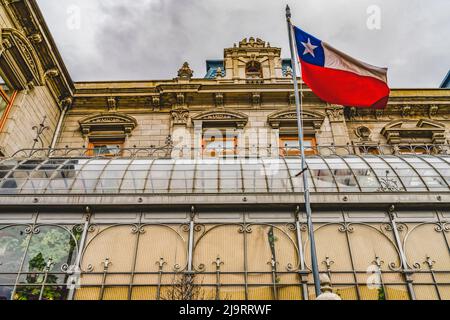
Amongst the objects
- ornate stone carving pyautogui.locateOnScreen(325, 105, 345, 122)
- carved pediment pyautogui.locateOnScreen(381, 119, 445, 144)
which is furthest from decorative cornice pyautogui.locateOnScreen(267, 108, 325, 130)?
carved pediment pyautogui.locateOnScreen(381, 119, 445, 144)

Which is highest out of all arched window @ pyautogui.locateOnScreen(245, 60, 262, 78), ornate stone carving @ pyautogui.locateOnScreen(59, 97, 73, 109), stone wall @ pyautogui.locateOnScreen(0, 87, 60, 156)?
arched window @ pyautogui.locateOnScreen(245, 60, 262, 78)

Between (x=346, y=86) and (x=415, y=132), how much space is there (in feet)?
27.9

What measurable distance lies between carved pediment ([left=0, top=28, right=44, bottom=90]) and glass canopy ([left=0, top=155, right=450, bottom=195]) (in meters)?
4.01

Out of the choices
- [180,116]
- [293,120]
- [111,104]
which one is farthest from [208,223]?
[111,104]

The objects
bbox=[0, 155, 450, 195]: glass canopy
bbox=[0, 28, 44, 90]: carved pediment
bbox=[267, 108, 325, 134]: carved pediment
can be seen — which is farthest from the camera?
bbox=[267, 108, 325, 134]: carved pediment

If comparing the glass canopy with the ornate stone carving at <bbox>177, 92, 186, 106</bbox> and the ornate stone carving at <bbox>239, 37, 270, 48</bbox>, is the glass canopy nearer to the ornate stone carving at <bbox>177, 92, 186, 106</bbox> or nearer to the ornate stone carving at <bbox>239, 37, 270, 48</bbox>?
the ornate stone carving at <bbox>177, 92, 186, 106</bbox>

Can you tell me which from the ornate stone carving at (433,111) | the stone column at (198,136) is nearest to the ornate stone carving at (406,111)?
the ornate stone carving at (433,111)

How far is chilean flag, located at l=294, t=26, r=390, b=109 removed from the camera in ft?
29.7

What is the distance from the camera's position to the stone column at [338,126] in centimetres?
1475

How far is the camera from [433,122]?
51.6 feet

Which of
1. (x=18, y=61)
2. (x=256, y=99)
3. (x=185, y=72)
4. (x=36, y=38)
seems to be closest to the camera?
(x=18, y=61)

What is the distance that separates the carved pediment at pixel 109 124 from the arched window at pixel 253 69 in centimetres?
630

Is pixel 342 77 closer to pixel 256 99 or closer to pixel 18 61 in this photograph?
pixel 256 99

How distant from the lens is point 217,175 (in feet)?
31.0
